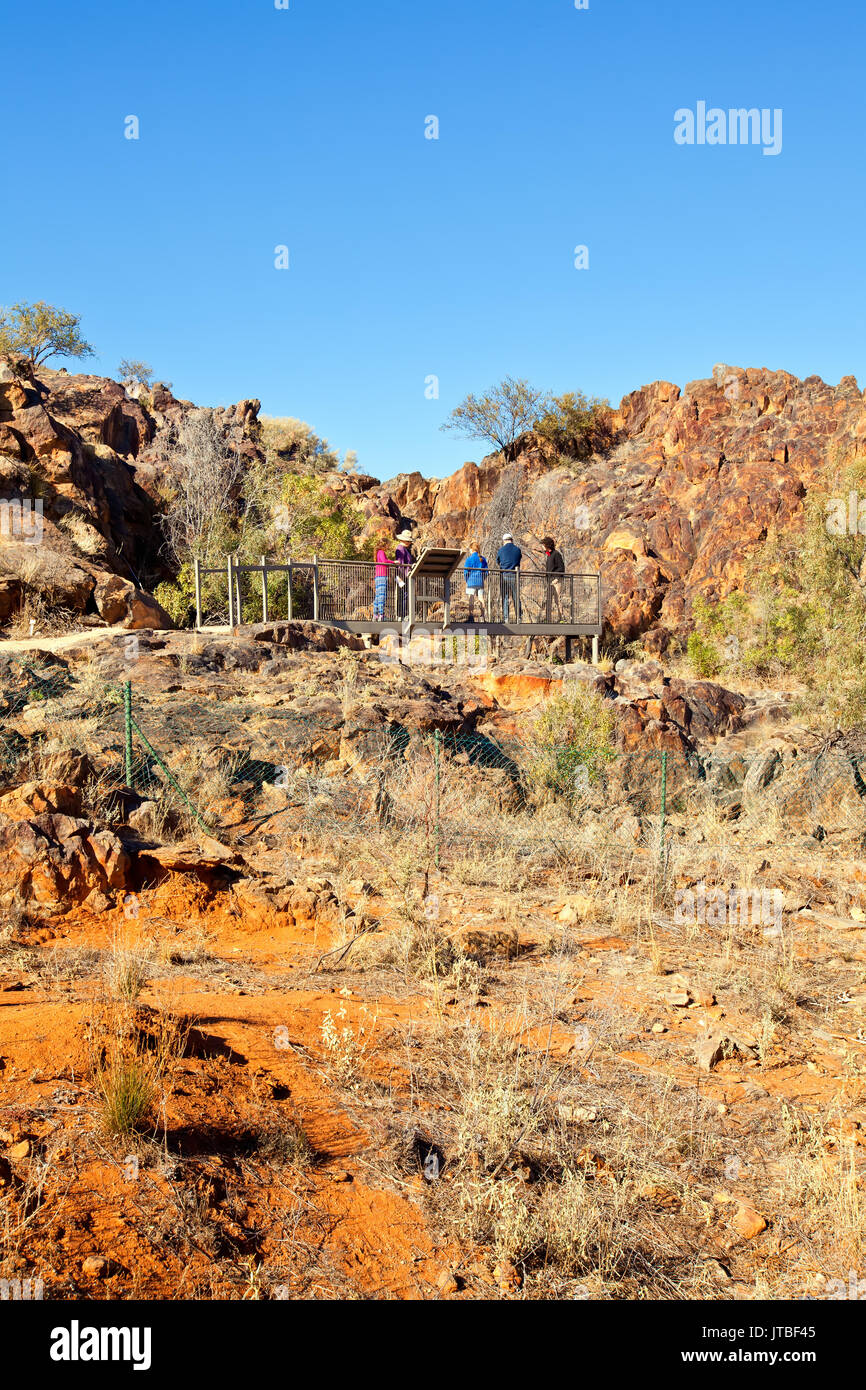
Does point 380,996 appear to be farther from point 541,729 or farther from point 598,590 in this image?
point 598,590

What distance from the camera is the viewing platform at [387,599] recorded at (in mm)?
17953

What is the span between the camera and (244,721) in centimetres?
1223

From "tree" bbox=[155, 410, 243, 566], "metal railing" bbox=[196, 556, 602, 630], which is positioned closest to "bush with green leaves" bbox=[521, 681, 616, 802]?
"metal railing" bbox=[196, 556, 602, 630]

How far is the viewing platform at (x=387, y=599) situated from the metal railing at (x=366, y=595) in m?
0.02

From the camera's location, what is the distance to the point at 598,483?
3528 centimetres

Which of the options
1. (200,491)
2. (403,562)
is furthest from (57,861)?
(200,491)

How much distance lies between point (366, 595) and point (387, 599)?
1.19m

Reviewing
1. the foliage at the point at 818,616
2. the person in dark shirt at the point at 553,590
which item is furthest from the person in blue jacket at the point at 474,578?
the foliage at the point at 818,616

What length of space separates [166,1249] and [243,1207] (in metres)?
0.39

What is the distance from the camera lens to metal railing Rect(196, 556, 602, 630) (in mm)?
18438

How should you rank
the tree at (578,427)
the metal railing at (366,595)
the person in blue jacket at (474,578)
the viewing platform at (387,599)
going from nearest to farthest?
the viewing platform at (387,599) < the metal railing at (366,595) < the person in blue jacket at (474,578) < the tree at (578,427)

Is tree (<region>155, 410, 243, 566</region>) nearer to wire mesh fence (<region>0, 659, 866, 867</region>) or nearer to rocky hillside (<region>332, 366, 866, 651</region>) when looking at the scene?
rocky hillside (<region>332, 366, 866, 651</region>)

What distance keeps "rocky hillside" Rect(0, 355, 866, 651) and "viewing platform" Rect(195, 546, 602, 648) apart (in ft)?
8.32

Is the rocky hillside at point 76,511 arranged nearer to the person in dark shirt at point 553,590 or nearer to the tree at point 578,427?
the person in dark shirt at point 553,590
